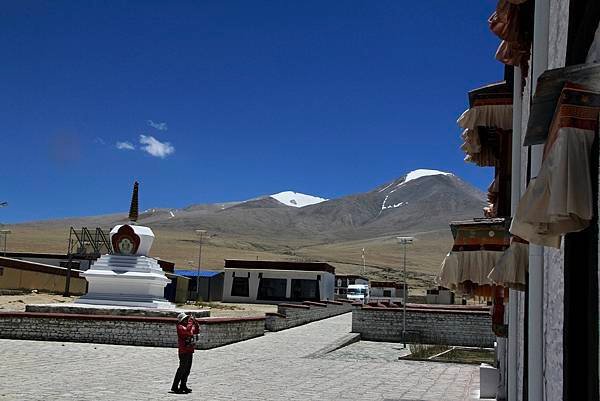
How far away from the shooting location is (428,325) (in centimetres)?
2830

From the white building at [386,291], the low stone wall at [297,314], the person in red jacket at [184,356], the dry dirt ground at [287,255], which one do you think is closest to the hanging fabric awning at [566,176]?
the person in red jacket at [184,356]

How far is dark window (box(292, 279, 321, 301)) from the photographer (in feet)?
157

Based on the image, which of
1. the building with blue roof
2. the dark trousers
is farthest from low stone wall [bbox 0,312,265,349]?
the building with blue roof

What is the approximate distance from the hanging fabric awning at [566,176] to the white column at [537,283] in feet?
5.86

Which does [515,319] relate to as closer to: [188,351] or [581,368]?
[581,368]

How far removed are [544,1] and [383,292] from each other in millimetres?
51215

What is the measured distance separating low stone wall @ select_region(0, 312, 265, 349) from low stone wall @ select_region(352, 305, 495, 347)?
7.99 meters

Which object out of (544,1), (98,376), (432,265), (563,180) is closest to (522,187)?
(544,1)

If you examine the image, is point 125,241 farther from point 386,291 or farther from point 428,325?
point 386,291

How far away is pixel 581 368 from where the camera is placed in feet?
12.7

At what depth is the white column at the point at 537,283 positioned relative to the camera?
5.08 meters

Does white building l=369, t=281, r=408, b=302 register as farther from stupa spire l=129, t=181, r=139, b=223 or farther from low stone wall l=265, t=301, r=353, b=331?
stupa spire l=129, t=181, r=139, b=223

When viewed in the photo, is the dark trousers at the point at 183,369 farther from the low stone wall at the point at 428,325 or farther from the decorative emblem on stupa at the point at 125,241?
the low stone wall at the point at 428,325

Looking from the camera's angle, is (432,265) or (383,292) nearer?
(383,292)
